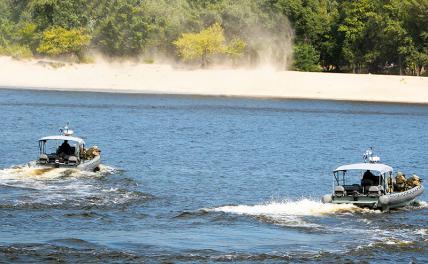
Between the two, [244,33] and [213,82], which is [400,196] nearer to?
[213,82]

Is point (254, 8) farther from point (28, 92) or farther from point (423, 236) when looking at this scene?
point (423, 236)

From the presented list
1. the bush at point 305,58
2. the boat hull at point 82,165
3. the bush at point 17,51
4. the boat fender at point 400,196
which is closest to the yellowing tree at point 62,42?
the bush at point 17,51

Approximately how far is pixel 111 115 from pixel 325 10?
65376mm

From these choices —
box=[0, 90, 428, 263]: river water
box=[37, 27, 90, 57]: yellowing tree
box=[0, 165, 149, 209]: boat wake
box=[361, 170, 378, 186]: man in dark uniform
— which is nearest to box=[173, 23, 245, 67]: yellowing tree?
box=[37, 27, 90, 57]: yellowing tree

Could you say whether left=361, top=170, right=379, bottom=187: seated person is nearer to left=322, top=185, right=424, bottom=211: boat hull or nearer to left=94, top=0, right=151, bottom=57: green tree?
left=322, top=185, right=424, bottom=211: boat hull

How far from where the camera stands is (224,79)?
5812 inches

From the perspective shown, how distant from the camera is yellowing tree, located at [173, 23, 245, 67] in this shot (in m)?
152

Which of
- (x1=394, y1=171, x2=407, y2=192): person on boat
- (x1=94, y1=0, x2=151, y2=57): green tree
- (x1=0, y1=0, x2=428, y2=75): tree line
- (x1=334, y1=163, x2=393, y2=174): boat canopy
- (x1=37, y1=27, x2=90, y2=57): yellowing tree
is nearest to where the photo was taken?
(x1=334, y1=163, x2=393, y2=174): boat canopy

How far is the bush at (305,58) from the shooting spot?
152 metres

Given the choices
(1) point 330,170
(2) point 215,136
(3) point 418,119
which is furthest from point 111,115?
(1) point 330,170

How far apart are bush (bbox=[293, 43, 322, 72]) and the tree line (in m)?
0.18

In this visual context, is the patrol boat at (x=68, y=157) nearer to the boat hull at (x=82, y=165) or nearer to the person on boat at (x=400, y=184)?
the boat hull at (x=82, y=165)

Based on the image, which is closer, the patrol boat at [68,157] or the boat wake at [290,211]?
the boat wake at [290,211]

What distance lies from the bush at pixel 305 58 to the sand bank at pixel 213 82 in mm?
4008
